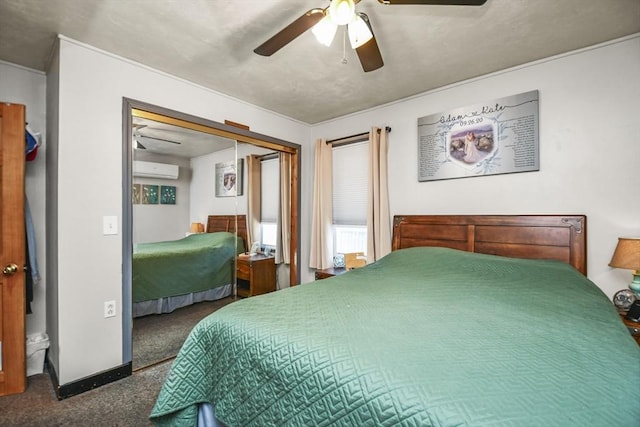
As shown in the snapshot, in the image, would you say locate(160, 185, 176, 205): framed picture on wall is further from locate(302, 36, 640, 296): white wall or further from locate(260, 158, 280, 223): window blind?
locate(302, 36, 640, 296): white wall

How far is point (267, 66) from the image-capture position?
7.80 feet

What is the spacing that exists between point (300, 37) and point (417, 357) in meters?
2.06

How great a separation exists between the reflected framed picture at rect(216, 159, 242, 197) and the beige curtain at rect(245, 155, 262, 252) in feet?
0.71

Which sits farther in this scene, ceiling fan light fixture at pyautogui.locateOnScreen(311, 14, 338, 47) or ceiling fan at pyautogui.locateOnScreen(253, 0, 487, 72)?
ceiling fan light fixture at pyautogui.locateOnScreen(311, 14, 338, 47)

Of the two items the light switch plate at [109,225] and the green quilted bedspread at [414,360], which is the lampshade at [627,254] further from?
the light switch plate at [109,225]

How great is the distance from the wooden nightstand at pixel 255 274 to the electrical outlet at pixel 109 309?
142 cm

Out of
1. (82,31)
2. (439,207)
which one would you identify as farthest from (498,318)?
(82,31)

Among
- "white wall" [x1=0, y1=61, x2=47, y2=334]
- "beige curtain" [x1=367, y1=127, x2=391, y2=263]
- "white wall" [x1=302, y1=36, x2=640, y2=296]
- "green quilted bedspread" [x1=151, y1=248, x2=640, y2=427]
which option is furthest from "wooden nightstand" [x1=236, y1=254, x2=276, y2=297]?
"white wall" [x1=302, y1=36, x2=640, y2=296]

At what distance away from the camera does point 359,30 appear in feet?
4.89

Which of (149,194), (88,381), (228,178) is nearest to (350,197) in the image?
(228,178)

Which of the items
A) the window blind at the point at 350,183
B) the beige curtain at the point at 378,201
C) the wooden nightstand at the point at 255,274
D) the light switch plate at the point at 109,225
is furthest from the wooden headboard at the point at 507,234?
the light switch plate at the point at 109,225

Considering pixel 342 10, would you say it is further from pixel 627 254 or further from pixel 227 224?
pixel 227 224

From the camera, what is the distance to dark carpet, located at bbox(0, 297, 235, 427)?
1727 mm

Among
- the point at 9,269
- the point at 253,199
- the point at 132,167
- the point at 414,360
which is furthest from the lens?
the point at 253,199
